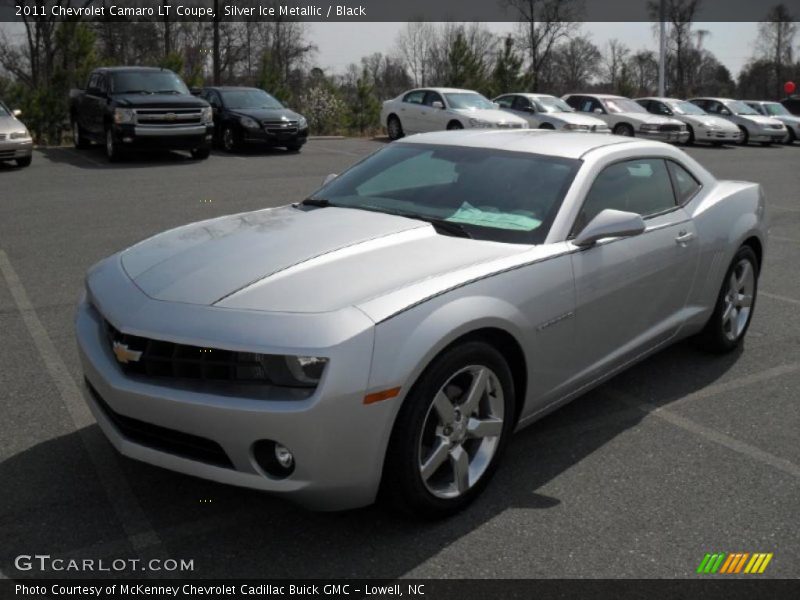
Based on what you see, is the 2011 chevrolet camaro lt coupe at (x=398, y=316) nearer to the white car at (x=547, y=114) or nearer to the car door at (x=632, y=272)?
the car door at (x=632, y=272)

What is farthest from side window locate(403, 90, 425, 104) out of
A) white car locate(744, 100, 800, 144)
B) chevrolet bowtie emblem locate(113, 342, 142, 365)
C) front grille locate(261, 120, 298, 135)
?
chevrolet bowtie emblem locate(113, 342, 142, 365)

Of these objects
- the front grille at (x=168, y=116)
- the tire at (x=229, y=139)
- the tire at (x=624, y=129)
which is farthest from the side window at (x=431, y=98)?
the front grille at (x=168, y=116)

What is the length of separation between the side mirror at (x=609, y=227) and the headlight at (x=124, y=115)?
45.9 feet

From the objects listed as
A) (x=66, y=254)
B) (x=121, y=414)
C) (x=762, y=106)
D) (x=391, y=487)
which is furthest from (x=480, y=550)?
(x=762, y=106)

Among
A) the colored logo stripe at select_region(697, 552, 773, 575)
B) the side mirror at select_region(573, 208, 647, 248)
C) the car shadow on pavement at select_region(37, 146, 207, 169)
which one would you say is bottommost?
the colored logo stripe at select_region(697, 552, 773, 575)

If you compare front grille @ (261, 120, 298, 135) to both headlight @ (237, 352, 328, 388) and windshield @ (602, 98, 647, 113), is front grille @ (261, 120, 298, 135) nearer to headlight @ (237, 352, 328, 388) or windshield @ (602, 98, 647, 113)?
windshield @ (602, 98, 647, 113)

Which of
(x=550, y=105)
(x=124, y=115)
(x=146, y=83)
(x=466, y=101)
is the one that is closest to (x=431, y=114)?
(x=466, y=101)

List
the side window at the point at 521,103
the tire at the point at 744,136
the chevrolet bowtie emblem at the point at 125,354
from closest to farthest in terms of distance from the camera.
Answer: the chevrolet bowtie emblem at the point at 125,354 → the side window at the point at 521,103 → the tire at the point at 744,136

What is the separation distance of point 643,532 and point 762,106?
32232 mm

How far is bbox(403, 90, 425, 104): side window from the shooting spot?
23.5 meters

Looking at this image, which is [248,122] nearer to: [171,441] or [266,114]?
[266,114]

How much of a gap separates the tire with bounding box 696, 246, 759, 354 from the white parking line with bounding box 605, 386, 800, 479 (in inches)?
36.4

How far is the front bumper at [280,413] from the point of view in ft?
9.56

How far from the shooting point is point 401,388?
3033 mm
